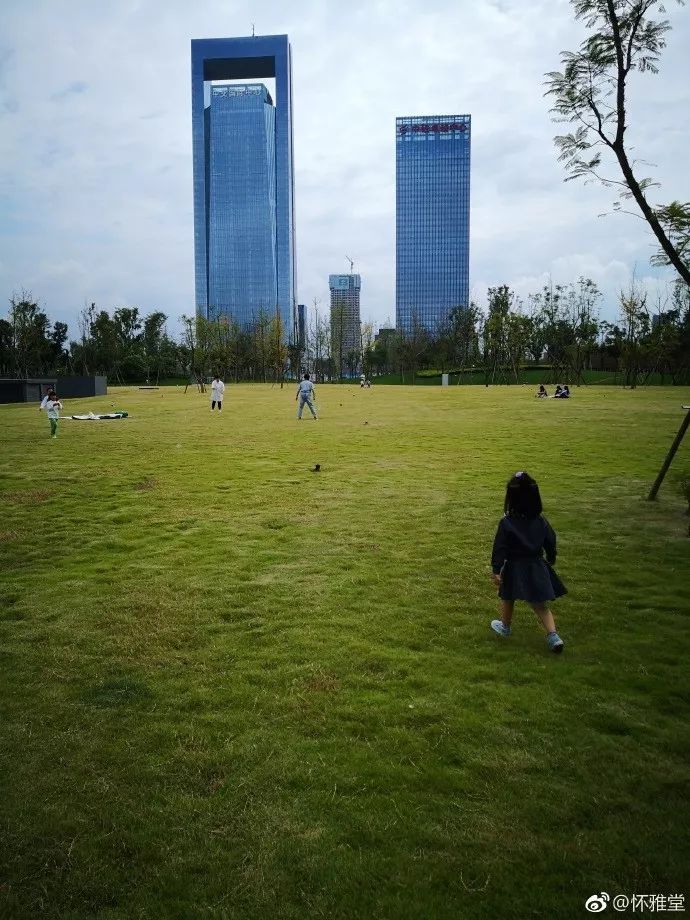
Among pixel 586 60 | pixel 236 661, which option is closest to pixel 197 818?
pixel 236 661

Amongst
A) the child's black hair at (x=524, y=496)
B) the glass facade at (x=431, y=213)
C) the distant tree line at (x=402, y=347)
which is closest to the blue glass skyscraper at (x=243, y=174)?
the glass facade at (x=431, y=213)

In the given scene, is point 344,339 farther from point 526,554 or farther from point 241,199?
point 526,554

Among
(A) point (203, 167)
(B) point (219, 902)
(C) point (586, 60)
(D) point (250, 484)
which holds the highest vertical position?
(A) point (203, 167)

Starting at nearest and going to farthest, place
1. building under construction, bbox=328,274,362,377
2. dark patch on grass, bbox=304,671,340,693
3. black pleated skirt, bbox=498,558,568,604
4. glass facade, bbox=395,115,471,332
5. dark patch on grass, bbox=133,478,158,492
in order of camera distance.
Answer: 1. dark patch on grass, bbox=304,671,340,693
2. black pleated skirt, bbox=498,558,568,604
3. dark patch on grass, bbox=133,478,158,492
4. building under construction, bbox=328,274,362,377
5. glass facade, bbox=395,115,471,332

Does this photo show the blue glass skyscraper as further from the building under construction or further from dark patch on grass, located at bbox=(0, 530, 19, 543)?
dark patch on grass, located at bbox=(0, 530, 19, 543)

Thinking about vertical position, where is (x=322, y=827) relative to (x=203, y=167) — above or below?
below

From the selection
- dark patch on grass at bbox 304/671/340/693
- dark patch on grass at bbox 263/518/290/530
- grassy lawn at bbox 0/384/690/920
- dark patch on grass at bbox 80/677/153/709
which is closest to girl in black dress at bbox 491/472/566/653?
grassy lawn at bbox 0/384/690/920

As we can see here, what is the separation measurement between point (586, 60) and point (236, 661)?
10.7m

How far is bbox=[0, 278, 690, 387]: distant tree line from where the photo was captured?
67.5 m

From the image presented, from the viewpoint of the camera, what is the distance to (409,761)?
418cm

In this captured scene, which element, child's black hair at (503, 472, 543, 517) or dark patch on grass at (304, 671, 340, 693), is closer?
dark patch on grass at (304, 671, 340, 693)

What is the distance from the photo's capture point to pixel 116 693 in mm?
5090

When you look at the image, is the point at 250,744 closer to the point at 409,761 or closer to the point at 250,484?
the point at 409,761

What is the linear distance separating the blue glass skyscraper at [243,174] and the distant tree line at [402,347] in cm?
6372
